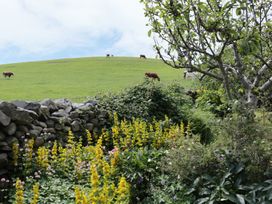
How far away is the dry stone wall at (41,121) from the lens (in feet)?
22.1

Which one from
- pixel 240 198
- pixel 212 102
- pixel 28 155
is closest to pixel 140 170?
pixel 240 198

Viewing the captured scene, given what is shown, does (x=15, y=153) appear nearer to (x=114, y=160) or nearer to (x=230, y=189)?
(x=114, y=160)

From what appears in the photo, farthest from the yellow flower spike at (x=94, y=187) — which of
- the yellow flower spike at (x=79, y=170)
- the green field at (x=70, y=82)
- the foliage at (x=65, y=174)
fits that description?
the green field at (x=70, y=82)

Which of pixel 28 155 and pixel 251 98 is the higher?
pixel 251 98

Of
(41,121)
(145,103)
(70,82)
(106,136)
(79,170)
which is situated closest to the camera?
(79,170)

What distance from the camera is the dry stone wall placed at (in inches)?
266

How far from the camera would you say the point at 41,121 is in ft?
26.1

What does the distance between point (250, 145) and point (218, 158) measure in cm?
49

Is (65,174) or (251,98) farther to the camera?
(65,174)

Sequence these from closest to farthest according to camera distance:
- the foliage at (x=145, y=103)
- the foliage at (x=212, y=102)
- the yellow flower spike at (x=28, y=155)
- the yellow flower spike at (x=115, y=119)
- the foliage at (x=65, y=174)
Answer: the foliage at (x=65, y=174) → the yellow flower spike at (x=28, y=155) → the yellow flower spike at (x=115, y=119) → the foliage at (x=145, y=103) → the foliage at (x=212, y=102)

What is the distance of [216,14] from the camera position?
5180mm

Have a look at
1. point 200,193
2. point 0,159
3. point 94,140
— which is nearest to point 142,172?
point 200,193

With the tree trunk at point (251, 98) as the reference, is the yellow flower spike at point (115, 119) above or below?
below

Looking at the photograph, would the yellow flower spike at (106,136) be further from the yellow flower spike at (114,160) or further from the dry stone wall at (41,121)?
the yellow flower spike at (114,160)
